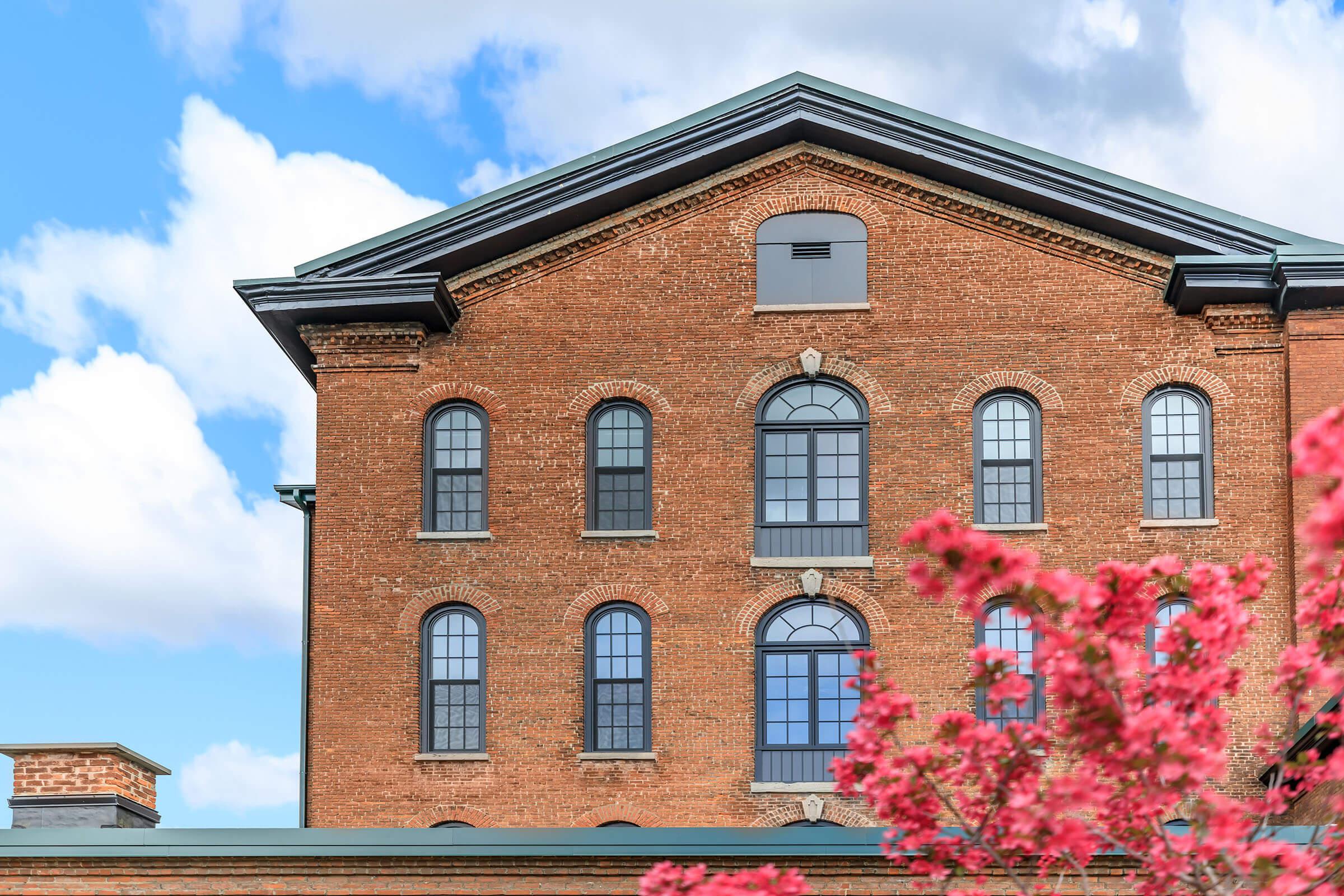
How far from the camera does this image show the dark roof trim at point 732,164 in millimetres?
25234

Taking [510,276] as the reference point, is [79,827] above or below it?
below

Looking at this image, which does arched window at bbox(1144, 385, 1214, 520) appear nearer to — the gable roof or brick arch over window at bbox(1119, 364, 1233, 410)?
brick arch over window at bbox(1119, 364, 1233, 410)

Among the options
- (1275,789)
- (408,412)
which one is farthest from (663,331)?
(1275,789)

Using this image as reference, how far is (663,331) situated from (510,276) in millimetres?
2763

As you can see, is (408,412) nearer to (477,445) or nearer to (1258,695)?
(477,445)

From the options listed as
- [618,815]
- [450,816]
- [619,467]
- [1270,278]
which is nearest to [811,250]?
[619,467]

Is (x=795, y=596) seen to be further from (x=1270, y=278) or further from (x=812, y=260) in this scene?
(x=1270, y=278)

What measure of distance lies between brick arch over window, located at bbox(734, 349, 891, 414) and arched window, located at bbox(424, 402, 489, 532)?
430cm

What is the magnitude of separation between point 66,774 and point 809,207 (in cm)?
1449

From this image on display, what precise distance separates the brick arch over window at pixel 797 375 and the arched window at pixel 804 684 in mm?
3305

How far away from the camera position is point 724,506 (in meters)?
24.9

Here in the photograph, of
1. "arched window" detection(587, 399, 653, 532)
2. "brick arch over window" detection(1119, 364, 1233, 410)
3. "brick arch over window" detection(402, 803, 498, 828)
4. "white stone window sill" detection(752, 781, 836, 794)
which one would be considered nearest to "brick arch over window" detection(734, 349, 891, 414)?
"arched window" detection(587, 399, 653, 532)

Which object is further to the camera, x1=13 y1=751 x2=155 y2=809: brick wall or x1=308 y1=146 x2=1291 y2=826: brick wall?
x1=308 y1=146 x2=1291 y2=826: brick wall

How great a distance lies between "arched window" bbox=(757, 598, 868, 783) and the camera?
24141mm
